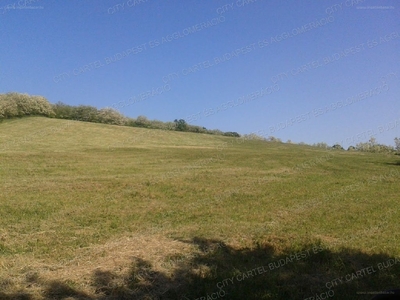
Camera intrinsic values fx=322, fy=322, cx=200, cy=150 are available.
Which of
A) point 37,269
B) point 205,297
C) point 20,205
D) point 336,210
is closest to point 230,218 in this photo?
point 336,210

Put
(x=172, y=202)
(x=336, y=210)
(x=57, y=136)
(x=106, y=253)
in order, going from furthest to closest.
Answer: (x=57, y=136), (x=172, y=202), (x=336, y=210), (x=106, y=253)

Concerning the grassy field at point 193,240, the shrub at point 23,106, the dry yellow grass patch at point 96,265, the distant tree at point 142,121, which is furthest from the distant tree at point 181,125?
the dry yellow grass patch at point 96,265

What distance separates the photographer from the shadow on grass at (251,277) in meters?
5.98

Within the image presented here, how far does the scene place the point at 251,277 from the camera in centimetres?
673

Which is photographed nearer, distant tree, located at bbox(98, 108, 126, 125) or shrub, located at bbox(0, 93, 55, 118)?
shrub, located at bbox(0, 93, 55, 118)

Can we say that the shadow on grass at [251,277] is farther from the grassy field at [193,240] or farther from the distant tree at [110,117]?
the distant tree at [110,117]

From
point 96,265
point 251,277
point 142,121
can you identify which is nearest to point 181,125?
point 142,121

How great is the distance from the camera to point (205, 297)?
232 inches

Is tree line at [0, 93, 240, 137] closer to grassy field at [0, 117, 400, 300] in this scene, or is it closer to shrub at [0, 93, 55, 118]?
shrub at [0, 93, 55, 118]

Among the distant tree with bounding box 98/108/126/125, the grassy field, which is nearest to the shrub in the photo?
the distant tree with bounding box 98/108/126/125

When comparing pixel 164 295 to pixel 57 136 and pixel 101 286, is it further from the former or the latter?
pixel 57 136

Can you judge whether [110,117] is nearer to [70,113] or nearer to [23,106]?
[70,113]

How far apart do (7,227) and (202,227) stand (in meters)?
5.84

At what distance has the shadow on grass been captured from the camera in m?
5.98
